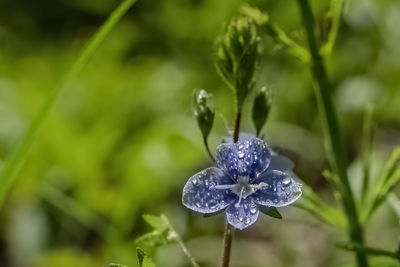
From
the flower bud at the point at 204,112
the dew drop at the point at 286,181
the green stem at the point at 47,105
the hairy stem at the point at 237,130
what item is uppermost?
the green stem at the point at 47,105

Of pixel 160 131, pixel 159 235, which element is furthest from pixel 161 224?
pixel 160 131

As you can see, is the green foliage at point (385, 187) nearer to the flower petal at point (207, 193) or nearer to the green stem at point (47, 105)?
the flower petal at point (207, 193)

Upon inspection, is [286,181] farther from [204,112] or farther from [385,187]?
[385,187]

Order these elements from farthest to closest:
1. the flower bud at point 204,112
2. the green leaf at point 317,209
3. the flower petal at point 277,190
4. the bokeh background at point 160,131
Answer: the bokeh background at point 160,131 → the green leaf at point 317,209 → the flower bud at point 204,112 → the flower petal at point 277,190

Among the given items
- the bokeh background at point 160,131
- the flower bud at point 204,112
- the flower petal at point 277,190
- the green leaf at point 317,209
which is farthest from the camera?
the bokeh background at point 160,131

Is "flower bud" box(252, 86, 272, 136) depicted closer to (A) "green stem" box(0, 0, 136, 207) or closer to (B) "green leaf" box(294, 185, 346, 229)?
(B) "green leaf" box(294, 185, 346, 229)


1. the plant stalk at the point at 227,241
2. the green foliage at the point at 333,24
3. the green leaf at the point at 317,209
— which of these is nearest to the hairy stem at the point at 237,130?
the plant stalk at the point at 227,241

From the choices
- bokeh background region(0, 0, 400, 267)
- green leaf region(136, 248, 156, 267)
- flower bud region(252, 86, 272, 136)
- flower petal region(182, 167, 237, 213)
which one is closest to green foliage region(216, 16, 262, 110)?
flower bud region(252, 86, 272, 136)
